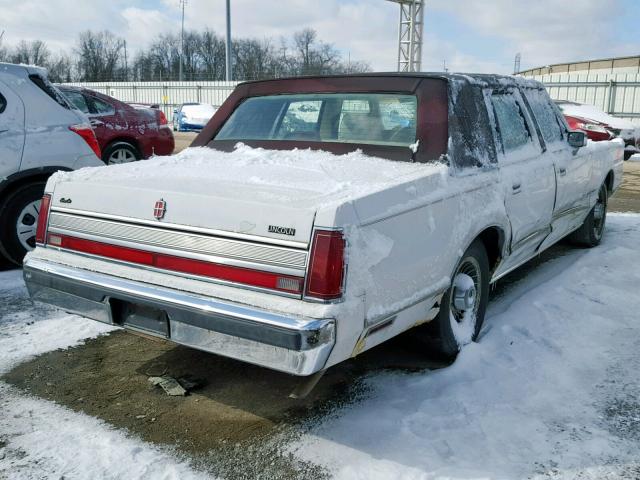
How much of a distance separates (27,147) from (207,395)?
3.25 m

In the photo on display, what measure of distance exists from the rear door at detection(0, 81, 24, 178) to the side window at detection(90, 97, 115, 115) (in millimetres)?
4522

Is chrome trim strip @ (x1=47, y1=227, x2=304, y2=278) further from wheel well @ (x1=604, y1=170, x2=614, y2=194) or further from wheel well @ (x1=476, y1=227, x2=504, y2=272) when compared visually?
wheel well @ (x1=604, y1=170, x2=614, y2=194)

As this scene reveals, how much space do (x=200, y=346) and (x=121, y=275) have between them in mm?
585

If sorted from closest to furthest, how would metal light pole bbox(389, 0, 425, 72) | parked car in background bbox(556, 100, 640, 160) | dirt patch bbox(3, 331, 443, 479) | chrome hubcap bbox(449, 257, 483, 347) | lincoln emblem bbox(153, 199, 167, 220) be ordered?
dirt patch bbox(3, 331, 443, 479) → lincoln emblem bbox(153, 199, 167, 220) → chrome hubcap bbox(449, 257, 483, 347) → parked car in background bbox(556, 100, 640, 160) → metal light pole bbox(389, 0, 425, 72)

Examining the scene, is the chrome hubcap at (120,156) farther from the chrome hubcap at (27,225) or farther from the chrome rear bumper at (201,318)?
the chrome rear bumper at (201,318)

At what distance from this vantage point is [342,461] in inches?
107

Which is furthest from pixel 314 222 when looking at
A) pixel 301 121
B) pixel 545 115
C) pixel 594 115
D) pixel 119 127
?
pixel 594 115

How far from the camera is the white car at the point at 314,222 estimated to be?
2.60m

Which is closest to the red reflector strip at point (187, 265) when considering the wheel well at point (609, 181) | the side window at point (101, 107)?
the wheel well at point (609, 181)

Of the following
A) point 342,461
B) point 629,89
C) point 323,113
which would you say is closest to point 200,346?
point 342,461

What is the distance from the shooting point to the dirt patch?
2.79 m

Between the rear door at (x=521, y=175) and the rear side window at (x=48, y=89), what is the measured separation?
389 centimetres

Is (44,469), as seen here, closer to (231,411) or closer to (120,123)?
(231,411)

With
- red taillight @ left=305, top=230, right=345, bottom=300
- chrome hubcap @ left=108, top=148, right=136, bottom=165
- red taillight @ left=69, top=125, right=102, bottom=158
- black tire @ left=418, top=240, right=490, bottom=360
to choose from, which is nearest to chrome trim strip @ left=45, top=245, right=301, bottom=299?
red taillight @ left=305, top=230, right=345, bottom=300
